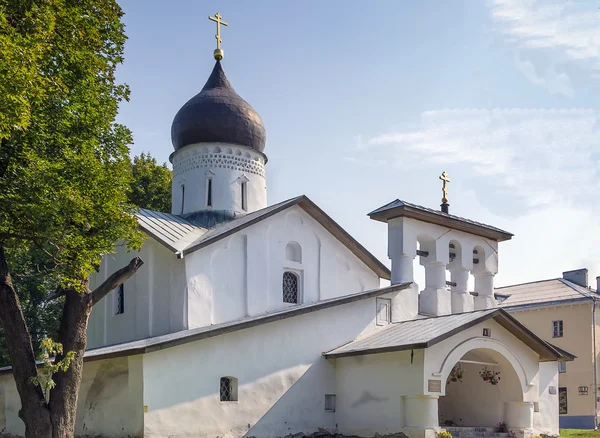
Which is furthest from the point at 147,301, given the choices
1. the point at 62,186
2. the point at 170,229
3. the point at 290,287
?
the point at 62,186

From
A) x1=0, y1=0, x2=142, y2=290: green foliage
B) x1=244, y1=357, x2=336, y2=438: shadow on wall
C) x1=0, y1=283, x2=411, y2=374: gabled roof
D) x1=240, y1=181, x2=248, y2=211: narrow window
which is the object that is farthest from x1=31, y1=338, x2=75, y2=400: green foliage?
x1=240, y1=181, x2=248, y2=211: narrow window

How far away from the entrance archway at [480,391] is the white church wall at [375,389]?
5.11 ft

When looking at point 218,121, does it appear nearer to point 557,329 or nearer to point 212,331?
point 212,331

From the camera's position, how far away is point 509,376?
16.1 metres

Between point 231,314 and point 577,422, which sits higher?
point 231,314

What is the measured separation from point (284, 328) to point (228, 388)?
1794mm

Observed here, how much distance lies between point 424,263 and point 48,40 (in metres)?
10.1

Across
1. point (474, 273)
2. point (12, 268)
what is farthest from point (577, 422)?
point (12, 268)

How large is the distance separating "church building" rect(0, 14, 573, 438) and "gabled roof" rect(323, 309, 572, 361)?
6 centimetres

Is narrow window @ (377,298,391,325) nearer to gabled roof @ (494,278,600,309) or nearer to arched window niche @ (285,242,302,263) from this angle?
arched window niche @ (285,242,302,263)

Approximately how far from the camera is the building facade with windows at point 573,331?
2998cm

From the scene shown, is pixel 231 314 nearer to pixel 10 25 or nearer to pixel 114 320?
pixel 114 320

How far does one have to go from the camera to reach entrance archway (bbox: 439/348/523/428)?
52.7 feet

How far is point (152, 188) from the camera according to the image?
27.4 meters
